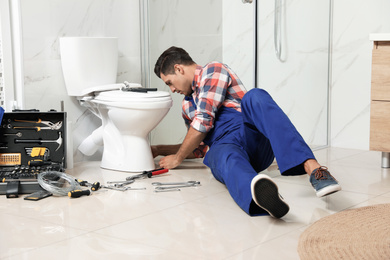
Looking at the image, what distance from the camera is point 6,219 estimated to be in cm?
213

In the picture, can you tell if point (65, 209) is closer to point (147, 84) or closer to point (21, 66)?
point (21, 66)

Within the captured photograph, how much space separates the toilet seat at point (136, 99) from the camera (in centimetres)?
287

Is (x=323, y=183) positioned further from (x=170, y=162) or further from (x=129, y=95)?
(x=129, y=95)

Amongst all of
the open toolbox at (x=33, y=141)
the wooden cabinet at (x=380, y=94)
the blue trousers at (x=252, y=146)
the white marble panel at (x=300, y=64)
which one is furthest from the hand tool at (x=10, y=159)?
the wooden cabinet at (x=380, y=94)

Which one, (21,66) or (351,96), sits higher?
(21,66)

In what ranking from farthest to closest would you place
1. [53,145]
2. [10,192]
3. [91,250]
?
1. [53,145]
2. [10,192]
3. [91,250]

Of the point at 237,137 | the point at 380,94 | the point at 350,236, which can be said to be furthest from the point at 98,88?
the point at 350,236

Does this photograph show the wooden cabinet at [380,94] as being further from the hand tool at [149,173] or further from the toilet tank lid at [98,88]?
the toilet tank lid at [98,88]

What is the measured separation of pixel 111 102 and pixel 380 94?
144 cm

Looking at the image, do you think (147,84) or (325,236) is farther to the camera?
(147,84)

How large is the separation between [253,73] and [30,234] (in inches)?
62.2

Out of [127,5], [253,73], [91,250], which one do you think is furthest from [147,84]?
[91,250]

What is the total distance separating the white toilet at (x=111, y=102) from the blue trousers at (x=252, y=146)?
0.43m

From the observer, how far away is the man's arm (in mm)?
2758
